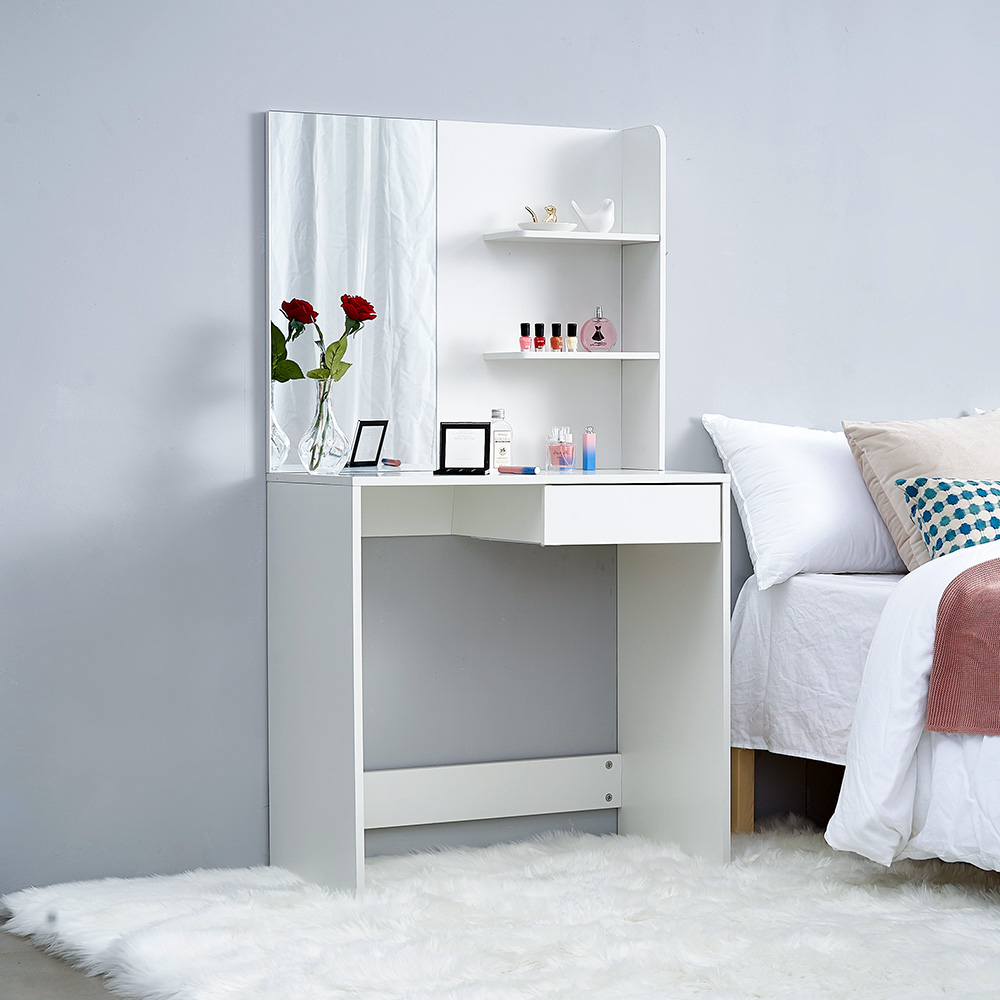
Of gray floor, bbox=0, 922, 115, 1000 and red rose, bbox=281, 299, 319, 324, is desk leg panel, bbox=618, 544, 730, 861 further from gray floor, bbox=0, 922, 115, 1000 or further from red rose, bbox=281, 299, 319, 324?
gray floor, bbox=0, 922, 115, 1000

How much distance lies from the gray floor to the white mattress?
1.44 meters

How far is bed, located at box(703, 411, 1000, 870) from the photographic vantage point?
229 centimetres

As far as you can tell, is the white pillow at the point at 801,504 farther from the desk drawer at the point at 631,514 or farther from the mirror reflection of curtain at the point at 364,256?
the mirror reflection of curtain at the point at 364,256

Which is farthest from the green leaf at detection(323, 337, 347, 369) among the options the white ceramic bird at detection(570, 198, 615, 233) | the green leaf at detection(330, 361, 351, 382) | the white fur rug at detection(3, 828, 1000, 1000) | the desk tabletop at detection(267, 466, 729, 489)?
the white fur rug at detection(3, 828, 1000, 1000)

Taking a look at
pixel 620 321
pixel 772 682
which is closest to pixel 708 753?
pixel 772 682

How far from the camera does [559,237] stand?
286cm

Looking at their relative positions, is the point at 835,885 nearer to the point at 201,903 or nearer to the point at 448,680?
the point at 448,680

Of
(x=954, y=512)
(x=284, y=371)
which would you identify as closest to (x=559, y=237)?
(x=284, y=371)

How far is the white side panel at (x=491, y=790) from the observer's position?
284 centimetres

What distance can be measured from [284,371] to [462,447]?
0.42 m

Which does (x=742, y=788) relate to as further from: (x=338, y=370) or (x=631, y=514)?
(x=338, y=370)

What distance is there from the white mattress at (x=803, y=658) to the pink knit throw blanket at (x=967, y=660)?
0.34 metres

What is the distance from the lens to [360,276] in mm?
2814

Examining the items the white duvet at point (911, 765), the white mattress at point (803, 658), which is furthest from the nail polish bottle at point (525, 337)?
the white duvet at point (911, 765)
